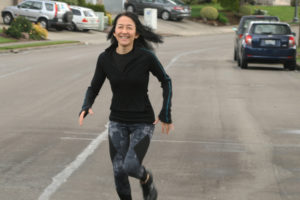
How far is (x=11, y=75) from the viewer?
19.7 meters

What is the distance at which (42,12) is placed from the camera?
42.9m

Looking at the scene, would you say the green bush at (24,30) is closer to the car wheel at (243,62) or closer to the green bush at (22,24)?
the green bush at (22,24)

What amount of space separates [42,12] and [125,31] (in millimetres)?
38179

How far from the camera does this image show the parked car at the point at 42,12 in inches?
1683

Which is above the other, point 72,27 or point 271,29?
point 271,29

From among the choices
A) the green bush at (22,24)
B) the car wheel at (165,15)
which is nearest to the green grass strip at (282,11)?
the car wheel at (165,15)

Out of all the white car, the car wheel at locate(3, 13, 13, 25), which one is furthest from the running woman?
the white car

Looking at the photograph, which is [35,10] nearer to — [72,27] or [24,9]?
[24,9]

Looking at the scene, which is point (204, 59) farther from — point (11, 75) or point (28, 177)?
point (28, 177)

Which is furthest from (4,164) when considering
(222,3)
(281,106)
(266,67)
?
(222,3)

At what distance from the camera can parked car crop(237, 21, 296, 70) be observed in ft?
77.2

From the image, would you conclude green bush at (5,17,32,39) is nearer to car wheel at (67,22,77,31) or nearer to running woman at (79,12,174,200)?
car wheel at (67,22,77,31)

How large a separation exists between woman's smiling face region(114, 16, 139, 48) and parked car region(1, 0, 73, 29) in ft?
123

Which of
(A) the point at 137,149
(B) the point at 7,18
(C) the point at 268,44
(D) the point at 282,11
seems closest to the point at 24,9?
(B) the point at 7,18
